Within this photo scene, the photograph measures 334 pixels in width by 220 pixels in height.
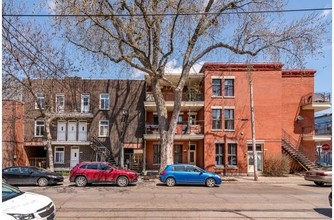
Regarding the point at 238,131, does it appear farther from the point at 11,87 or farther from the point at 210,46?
the point at 11,87

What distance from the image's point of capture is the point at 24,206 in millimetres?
7328

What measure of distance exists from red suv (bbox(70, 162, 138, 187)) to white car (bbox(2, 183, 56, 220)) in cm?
1272

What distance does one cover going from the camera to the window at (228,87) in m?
33.3

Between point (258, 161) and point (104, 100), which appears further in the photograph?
point (104, 100)

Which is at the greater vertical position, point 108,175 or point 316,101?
point 316,101

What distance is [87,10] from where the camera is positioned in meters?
22.0

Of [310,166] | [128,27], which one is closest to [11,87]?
[128,27]

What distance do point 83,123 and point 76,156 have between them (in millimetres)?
3482

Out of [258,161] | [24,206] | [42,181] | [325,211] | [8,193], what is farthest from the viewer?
[258,161]

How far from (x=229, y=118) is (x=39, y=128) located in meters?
19.4

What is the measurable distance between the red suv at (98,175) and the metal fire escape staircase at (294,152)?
17.8 metres

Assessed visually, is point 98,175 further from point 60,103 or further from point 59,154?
point 60,103

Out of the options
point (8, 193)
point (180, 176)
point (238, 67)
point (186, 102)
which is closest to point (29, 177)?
point (180, 176)

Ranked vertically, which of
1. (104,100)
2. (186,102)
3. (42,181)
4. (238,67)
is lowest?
(42,181)
